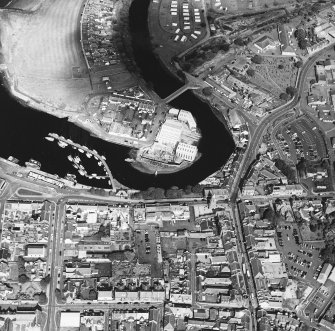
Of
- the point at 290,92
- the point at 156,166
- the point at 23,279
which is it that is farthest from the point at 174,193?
the point at 290,92

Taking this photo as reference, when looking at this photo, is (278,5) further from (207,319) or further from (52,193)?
(207,319)

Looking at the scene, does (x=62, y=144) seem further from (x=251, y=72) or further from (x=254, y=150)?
(x=251, y=72)

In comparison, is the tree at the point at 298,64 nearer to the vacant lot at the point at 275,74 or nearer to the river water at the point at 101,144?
the vacant lot at the point at 275,74

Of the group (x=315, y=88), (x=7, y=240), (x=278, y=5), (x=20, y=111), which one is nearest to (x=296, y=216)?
(x=315, y=88)

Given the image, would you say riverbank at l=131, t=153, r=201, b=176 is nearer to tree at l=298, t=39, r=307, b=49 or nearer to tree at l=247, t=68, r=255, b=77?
tree at l=247, t=68, r=255, b=77

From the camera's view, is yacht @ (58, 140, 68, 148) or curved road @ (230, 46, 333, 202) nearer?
curved road @ (230, 46, 333, 202)

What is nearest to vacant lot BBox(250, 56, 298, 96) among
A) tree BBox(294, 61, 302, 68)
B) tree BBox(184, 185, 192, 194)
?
tree BBox(294, 61, 302, 68)
